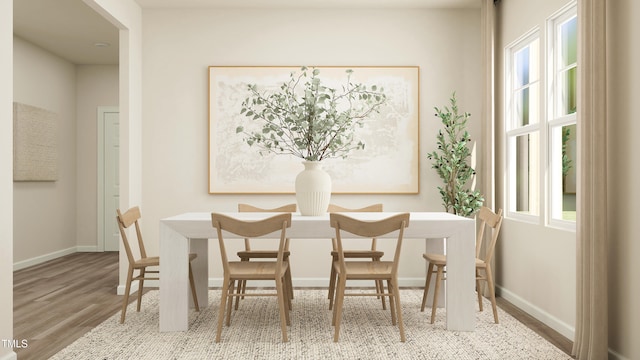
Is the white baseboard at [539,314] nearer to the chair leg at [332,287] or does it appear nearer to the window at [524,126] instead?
the window at [524,126]

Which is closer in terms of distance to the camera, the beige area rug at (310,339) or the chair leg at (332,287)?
the beige area rug at (310,339)

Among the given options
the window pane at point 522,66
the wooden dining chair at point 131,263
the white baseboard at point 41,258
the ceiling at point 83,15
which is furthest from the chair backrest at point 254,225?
the white baseboard at point 41,258

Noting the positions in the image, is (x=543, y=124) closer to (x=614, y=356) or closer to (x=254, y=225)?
(x=614, y=356)

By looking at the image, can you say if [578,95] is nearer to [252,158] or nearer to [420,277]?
[420,277]

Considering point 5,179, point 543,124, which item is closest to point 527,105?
point 543,124

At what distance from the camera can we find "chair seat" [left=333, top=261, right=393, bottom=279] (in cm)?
356

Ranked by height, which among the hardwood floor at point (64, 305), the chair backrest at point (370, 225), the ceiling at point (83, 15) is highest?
the ceiling at point (83, 15)

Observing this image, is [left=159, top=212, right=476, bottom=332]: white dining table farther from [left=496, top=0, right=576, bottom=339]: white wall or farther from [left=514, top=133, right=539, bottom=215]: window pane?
[left=514, top=133, right=539, bottom=215]: window pane

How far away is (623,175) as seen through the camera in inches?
120

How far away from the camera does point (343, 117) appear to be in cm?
399

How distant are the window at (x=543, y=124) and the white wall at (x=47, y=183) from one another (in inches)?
230

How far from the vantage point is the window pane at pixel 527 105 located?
4496 mm

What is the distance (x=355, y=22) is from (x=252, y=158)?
1.81m

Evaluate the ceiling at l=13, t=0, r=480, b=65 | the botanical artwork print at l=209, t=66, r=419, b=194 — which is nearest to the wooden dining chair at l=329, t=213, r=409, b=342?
the botanical artwork print at l=209, t=66, r=419, b=194
